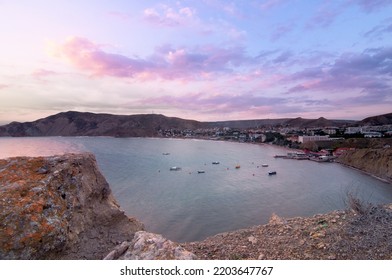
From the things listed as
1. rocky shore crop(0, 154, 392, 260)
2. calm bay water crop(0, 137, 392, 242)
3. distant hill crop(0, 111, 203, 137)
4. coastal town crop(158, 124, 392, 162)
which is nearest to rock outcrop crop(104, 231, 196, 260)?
rocky shore crop(0, 154, 392, 260)

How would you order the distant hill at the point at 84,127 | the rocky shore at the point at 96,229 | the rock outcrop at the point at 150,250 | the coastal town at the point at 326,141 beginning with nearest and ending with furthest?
the rock outcrop at the point at 150,250
the rocky shore at the point at 96,229
the coastal town at the point at 326,141
the distant hill at the point at 84,127

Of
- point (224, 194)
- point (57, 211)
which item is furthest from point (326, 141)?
point (57, 211)

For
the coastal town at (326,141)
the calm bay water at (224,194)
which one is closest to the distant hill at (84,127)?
the coastal town at (326,141)

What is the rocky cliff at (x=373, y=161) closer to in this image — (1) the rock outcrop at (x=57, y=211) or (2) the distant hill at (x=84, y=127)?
(1) the rock outcrop at (x=57, y=211)

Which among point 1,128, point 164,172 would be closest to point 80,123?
point 1,128

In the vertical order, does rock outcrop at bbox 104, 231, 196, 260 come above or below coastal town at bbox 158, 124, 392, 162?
above

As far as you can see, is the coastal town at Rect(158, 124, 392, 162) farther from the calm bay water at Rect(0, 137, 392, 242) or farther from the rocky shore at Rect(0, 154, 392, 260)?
the rocky shore at Rect(0, 154, 392, 260)

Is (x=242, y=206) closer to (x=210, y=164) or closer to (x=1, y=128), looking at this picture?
(x=210, y=164)

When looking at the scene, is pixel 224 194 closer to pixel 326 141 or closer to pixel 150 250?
pixel 150 250
